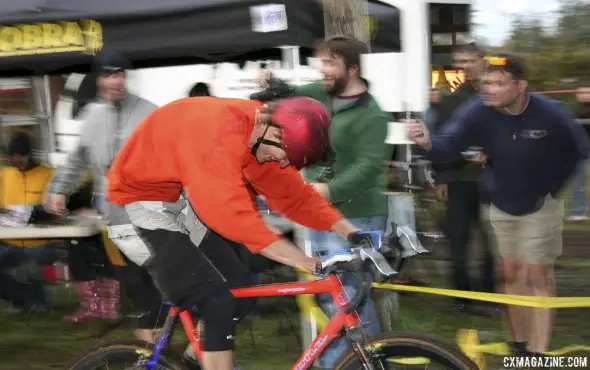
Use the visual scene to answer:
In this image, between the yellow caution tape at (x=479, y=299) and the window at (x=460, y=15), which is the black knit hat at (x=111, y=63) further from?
the window at (x=460, y=15)

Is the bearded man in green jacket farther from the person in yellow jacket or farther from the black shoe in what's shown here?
the person in yellow jacket

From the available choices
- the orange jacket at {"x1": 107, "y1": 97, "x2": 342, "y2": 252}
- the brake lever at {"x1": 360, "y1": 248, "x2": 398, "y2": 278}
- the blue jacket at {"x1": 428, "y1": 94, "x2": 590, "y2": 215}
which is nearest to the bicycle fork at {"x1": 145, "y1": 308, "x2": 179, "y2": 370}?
the orange jacket at {"x1": 107, "y1": 97, "x2": 342, "y2": 252}

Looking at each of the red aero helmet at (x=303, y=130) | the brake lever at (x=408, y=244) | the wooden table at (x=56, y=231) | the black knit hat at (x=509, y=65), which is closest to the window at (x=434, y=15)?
the wooden table at (x=56, y=231)

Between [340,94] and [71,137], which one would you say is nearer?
[340,94]

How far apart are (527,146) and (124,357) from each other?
2.24 meters

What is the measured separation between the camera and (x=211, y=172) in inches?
123

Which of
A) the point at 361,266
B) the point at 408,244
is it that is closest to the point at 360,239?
the point at 361,266

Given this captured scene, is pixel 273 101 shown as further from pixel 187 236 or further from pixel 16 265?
pixel 16 265

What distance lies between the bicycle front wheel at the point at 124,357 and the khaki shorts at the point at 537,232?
1999mm

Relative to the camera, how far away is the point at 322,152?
3.16m

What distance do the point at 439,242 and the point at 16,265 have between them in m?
3.50

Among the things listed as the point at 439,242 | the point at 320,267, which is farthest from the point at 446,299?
the point at 320,267

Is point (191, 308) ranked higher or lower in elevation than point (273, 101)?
lower

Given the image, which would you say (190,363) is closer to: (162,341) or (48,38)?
(162,341)
